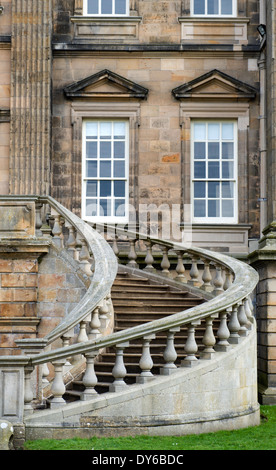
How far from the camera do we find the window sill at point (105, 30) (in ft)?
58.0

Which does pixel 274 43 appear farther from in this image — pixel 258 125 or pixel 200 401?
pixel 200 401

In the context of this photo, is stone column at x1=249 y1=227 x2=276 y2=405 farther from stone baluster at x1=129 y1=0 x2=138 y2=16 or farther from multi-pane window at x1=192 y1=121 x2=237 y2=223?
stone baluster at x1=129 y1=0 x2=138 y2=16

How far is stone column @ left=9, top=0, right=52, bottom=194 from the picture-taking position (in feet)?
55.0

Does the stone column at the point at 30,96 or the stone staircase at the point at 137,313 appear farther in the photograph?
the stone column at the point at 30,96

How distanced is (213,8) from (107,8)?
2.43 m

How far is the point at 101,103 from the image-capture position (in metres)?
17.4

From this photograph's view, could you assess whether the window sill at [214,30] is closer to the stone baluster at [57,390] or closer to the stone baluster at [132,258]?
the stone baluster at [132,258]

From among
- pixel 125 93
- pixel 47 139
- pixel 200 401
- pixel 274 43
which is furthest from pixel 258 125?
pixel 200 401

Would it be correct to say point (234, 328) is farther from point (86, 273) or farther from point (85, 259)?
point (85, 259)

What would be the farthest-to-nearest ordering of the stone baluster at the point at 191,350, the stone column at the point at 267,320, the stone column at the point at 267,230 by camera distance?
the stone column at the point at 267,230 < the stone column at the point at 267,320 < the stone baluster at the point at 191,350

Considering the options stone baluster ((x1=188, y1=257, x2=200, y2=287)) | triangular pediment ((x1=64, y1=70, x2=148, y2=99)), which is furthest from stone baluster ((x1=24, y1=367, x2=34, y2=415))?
triangular pediment ((x1=64, y1=70, x2=148, y2=99))

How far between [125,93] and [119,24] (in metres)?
1.68

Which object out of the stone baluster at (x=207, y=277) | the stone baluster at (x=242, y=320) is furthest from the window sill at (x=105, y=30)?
the stone baluster at (x=242, y=320)

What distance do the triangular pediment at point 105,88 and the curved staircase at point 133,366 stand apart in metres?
4.78
